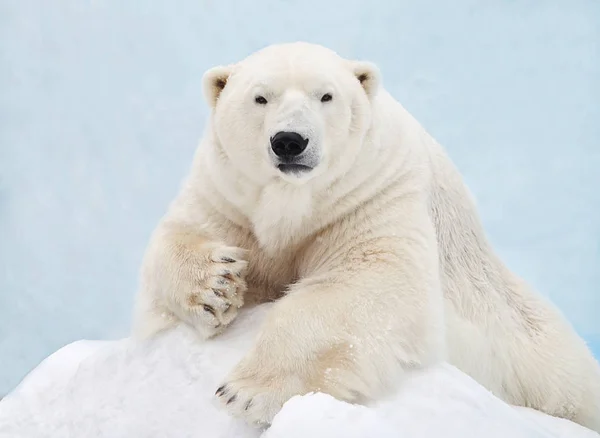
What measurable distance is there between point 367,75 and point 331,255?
787mm

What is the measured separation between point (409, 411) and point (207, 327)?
2.92 ft

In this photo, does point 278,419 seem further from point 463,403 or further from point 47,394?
point 47,394

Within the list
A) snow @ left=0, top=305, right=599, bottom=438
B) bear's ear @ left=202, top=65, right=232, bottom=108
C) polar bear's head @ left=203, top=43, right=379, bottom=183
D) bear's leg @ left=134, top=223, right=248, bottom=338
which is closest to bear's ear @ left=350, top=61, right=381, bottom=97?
polar bear's head @ left=203, top=43, right=379, bottom=183

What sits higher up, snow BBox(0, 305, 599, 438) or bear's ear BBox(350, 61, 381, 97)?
bear's ear BBox(350, 61, 381, 97)

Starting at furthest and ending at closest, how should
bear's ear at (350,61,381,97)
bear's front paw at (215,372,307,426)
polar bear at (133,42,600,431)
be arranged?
bear's ear at (350,61,381,97) → polar bear at (133,42,600,431) → bear's front paw at (215,372,307,426)

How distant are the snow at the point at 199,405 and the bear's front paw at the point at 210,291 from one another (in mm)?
76

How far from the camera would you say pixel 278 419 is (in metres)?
2.15

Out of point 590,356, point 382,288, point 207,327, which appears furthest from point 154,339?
point 590,356

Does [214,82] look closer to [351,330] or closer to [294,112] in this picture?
[294,112]

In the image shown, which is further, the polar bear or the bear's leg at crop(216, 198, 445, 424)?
the polar bear

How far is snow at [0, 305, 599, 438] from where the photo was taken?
7.11ft

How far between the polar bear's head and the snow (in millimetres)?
640

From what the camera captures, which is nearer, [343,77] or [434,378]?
[434,378]

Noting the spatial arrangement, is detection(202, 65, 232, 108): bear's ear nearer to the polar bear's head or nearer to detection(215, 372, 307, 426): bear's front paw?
the polar bear's head
